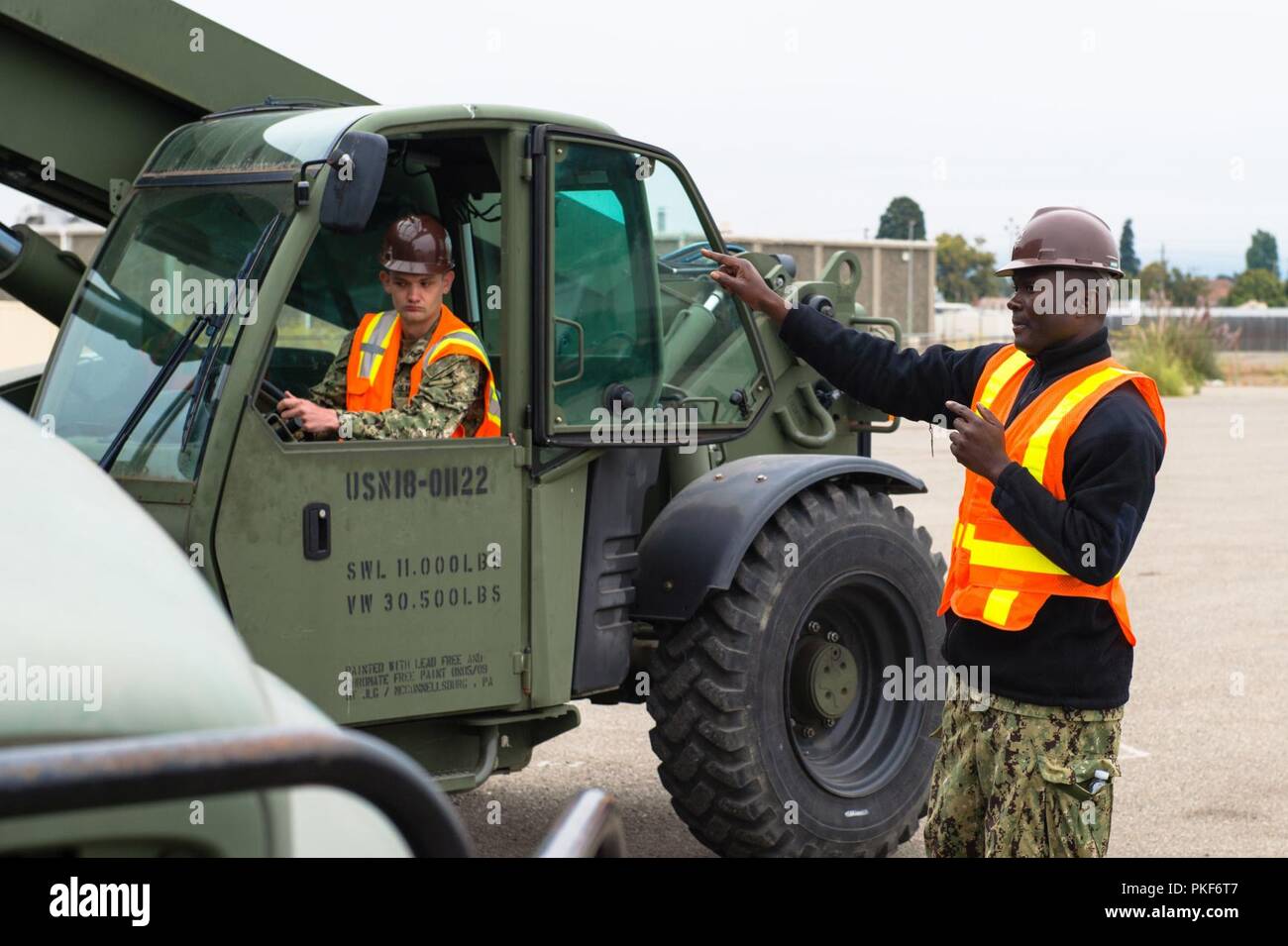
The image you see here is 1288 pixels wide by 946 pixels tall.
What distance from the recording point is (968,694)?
394cm

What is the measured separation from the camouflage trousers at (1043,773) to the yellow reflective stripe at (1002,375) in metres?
0.70

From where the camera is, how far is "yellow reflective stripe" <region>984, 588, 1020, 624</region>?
3832 millimetres

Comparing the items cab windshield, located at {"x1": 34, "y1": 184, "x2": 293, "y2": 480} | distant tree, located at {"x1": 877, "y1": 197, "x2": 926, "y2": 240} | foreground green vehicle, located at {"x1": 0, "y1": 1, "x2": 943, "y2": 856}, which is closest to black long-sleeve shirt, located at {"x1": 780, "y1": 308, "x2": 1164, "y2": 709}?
foreground green vehicle, located at {"x1": 0, "y1": 1, "x2": 943, "y2": 856}

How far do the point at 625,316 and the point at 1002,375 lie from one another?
1.47m

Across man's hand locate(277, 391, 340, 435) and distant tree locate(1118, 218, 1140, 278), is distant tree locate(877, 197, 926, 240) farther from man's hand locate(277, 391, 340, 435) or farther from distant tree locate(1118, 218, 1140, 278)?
man's hand locate(277, 391, 340, 435)

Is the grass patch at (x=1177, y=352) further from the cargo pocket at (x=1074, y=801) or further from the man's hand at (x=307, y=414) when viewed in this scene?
the cargo pocket at (x=1074, y=801)

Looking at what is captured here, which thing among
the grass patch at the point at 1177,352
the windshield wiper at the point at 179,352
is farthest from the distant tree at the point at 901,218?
the windshield wiper at the point at 179,352

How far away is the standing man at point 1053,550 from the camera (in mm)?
3691

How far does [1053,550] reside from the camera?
367 cm

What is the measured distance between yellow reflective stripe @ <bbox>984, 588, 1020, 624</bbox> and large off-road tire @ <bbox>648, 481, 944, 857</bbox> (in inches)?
59.5

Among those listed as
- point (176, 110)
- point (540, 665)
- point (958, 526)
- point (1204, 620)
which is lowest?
point (1204, 620)
